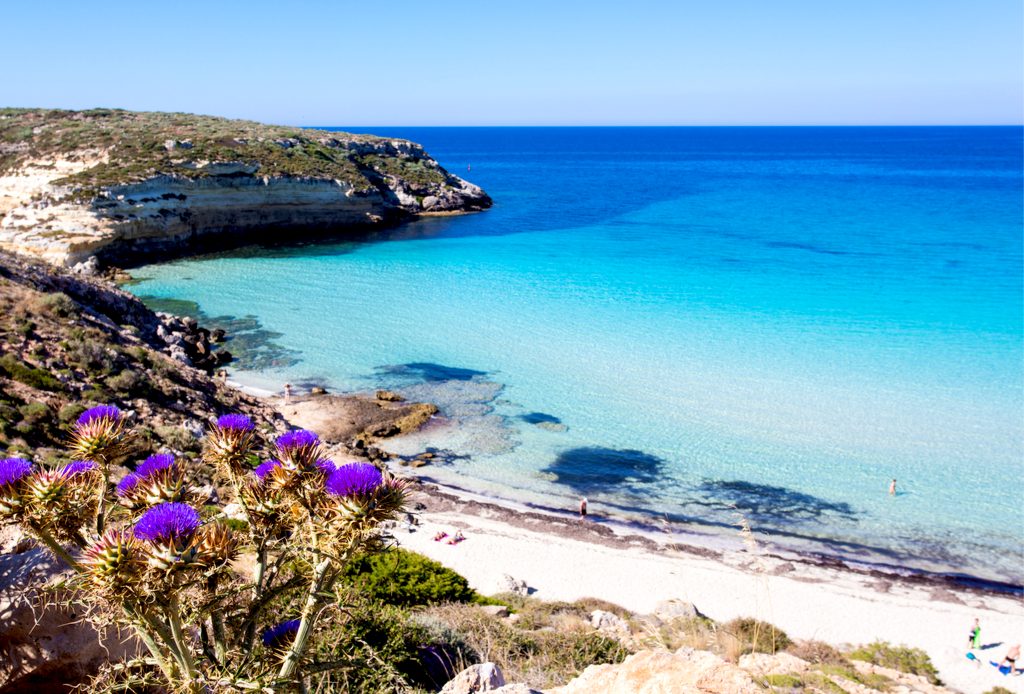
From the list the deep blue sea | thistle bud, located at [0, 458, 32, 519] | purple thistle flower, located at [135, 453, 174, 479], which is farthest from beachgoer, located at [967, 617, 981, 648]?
thistle bud, located at [0, 458, 32, 519]

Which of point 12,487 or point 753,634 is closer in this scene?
point 12,487

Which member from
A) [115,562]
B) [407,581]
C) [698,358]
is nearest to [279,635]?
[115,562]

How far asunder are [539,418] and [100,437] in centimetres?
1971

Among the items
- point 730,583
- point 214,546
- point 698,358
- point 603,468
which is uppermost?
point 214,546

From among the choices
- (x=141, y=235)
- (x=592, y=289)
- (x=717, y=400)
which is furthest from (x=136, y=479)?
(x=141, y=235)

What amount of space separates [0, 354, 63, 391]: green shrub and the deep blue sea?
9.03 m

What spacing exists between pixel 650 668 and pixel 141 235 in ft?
155

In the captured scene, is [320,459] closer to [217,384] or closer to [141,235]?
[217,384]

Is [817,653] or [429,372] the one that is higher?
[429,372]

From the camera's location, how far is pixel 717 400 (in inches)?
968

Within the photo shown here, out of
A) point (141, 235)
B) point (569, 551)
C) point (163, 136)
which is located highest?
point (163, 136)

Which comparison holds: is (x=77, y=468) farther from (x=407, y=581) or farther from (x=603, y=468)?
(x=603, y=468)

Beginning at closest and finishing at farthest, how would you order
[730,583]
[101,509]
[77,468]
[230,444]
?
[101,509] < [77,468] < [230,444] < [730,583]

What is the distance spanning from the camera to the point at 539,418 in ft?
76.7
